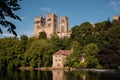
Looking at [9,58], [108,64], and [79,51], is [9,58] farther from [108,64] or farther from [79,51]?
[108,64]

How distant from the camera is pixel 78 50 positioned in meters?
60.6

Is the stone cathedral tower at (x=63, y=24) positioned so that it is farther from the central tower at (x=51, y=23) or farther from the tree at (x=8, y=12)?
the tree at (x=8, y=12)

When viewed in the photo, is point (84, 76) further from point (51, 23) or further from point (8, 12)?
point (51, 23)

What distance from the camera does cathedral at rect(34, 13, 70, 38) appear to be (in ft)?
387

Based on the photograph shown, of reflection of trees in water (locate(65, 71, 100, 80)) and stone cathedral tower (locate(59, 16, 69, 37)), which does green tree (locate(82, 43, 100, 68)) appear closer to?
reflection of trees in water (locate(65, 71, 100, 80))

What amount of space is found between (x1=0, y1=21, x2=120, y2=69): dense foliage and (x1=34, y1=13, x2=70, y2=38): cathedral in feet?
128

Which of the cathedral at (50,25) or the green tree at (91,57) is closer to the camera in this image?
the green tree at (91,57)

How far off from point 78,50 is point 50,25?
61.5 meters

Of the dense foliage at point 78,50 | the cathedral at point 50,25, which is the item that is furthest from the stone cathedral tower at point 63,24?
the dense foliage at point 78,50

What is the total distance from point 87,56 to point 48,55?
518 inches

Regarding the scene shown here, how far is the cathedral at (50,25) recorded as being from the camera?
118 metres

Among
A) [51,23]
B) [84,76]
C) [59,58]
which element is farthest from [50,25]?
[84,76]

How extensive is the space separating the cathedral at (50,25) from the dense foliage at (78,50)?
1538 inches

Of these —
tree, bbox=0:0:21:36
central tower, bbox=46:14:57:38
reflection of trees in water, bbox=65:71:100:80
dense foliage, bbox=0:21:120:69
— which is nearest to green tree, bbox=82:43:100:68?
dense foliage, bbox=0:21:120:69
